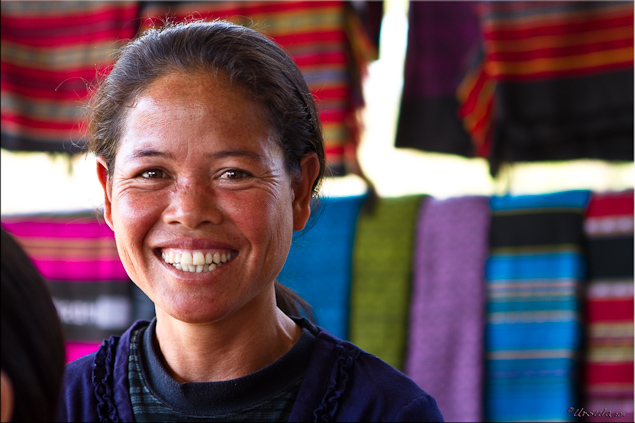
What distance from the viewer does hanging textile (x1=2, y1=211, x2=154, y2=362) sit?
2.07 meters

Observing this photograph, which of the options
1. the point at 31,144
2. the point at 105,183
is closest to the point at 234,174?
the point at 105,183

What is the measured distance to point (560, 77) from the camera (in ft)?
5.98

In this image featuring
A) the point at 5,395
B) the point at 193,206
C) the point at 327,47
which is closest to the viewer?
the point at 5,395

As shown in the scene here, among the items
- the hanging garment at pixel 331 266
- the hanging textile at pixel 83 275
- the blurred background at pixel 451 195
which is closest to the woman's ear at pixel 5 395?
the blurred background at pixel 451 195

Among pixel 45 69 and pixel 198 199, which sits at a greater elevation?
Result: pixel 45 69

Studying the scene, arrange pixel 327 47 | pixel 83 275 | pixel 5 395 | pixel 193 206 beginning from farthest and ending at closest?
pixel 83 275 → pixel 327 47 → pixel 193 206 → pixel 5 395

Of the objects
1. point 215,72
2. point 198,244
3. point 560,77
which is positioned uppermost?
point 560,77

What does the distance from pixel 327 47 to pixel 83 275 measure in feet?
3.29

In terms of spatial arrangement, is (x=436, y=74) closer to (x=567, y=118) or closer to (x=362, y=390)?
(x=567, y=118)

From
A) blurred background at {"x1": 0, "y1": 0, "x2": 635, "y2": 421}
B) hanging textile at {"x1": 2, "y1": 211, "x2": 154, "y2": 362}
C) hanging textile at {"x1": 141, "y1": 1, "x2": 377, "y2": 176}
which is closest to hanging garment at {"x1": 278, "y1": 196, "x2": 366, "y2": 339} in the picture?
blurred background at {"x1": 0, "y1": 0, "x2": 635, "y2": 421}

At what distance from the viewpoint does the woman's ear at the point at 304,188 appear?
1076 millimetres

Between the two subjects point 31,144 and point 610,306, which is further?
point 31,144

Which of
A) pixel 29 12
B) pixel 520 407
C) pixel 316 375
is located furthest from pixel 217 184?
pixel 29 12

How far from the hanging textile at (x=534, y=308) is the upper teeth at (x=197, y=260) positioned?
1.05 metres
